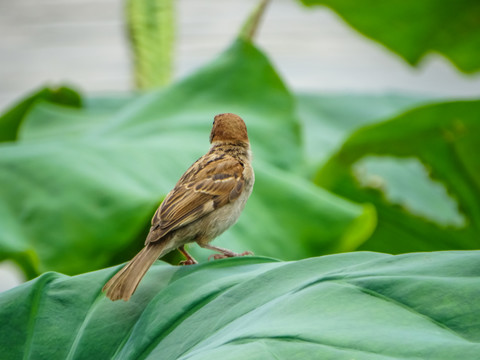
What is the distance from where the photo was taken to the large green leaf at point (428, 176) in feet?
8.05

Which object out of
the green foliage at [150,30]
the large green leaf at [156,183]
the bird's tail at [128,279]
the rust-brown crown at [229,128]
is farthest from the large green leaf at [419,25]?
the bird's tail at [128,279]

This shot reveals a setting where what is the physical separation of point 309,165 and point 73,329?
1.85m

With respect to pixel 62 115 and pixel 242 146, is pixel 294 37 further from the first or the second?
pixel 242 146

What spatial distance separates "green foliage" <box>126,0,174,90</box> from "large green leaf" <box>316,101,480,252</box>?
1097 millimetres

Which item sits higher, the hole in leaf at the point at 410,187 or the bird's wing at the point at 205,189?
the bird's wing at the point at 205,189

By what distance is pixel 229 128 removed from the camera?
158cm

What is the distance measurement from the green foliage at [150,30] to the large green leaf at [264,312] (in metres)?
2.10

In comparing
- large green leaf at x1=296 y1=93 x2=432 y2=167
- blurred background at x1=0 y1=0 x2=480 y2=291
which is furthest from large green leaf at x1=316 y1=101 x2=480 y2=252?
blurred background at x1=0 y1=0 x2=480 y2=291

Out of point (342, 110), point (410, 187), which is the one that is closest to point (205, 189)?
point (410, 187)

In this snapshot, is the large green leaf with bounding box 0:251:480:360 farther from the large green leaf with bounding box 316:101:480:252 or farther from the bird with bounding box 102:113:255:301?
the large green leaf with bounding box 316:101:480:252

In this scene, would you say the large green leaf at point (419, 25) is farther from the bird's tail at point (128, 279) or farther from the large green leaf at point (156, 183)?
the bird's tail at point (128, 279)

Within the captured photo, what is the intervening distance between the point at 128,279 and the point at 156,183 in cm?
94

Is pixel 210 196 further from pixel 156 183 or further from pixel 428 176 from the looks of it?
pixel 428 176

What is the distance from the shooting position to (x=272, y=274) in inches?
48.2
